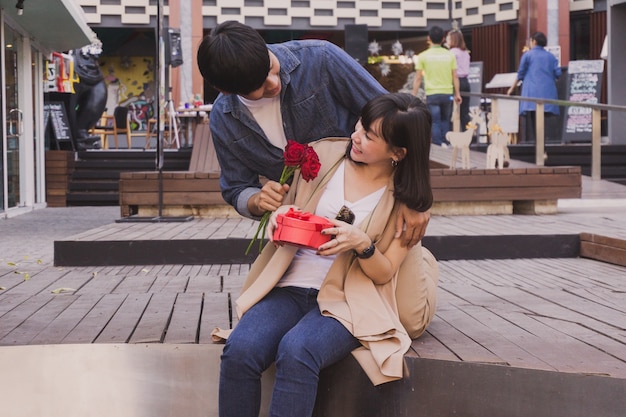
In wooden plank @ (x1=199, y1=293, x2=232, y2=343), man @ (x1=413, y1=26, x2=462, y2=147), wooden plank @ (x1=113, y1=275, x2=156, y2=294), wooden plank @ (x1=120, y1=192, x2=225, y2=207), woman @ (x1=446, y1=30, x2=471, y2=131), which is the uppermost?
woman @ (x1=446, y1=30, x2=471, y2=131)

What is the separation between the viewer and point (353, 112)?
3.37 meters

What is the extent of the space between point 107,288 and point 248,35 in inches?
103

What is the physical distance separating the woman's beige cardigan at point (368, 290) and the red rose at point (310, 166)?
6.4 inches

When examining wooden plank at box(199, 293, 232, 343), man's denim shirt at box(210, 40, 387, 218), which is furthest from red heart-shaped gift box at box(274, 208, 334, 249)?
wooden plank at box(199, 293, 232, 343)

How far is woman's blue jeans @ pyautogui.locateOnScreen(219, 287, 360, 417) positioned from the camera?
8.95ft

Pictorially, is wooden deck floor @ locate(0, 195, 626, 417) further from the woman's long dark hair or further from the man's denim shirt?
the man's denim shirt

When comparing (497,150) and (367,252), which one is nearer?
(367,252)

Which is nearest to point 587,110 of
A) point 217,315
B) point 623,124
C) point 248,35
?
point 623,124

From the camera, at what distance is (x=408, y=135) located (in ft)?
9.58

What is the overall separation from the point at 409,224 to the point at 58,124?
12.6 meters

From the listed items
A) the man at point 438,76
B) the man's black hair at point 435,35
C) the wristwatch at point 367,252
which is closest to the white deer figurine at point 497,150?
the man at point 438,76

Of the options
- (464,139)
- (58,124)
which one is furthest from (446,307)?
(58,124)

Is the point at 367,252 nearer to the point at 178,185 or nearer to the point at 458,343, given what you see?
the point at 458,343

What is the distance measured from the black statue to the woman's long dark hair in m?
13.1
